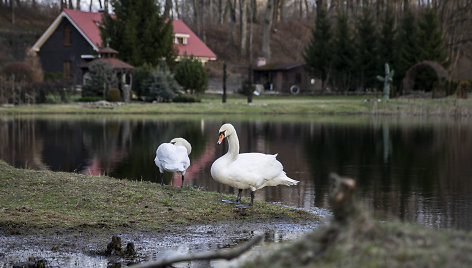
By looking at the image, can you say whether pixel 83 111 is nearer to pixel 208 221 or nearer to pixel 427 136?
pixel 427 136

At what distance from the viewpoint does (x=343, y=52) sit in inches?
2653

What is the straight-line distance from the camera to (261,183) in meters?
11.2

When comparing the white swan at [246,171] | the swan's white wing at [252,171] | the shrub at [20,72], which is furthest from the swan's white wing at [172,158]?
the shrub at [20,72]

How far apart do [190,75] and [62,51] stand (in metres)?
16.3

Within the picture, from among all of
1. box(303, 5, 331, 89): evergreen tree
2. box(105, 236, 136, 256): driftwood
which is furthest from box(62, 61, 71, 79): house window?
box(105, 236, 136, 256): driftwood

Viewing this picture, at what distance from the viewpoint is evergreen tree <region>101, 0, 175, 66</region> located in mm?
59500

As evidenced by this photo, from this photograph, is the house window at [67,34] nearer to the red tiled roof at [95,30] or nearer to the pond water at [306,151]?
the red tiled roof at [95,30]

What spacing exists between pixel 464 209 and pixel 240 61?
245 feet

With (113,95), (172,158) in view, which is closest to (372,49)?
(113,95)

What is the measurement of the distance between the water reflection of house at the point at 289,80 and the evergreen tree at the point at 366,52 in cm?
817

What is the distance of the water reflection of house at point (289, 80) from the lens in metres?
72.4

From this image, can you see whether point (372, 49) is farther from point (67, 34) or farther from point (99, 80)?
point (67, 34)

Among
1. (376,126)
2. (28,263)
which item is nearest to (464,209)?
(28,263)

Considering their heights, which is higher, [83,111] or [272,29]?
[272,29]
